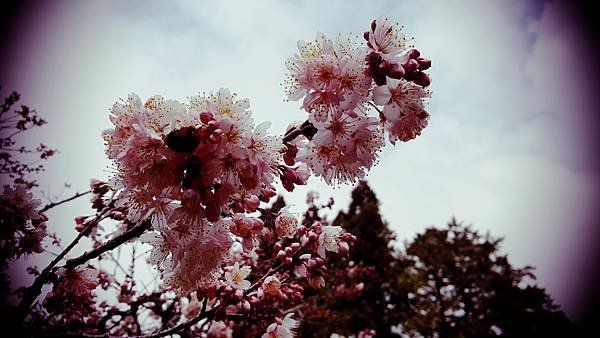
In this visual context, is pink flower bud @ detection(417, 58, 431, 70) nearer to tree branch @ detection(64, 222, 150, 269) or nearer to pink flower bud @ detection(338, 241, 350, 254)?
pink flower bud @ detection(338, 241, 350, 254)

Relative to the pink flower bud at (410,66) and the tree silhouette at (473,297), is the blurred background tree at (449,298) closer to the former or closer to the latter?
the tree silhouette at (473,297)

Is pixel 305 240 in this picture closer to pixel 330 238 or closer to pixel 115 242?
pixel 330 238

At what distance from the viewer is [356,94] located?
152 centimetres

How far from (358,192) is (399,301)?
7.60 m

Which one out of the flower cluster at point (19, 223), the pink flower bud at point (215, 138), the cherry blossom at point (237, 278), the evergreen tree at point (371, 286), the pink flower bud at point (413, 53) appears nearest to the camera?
the pink flower bud at point (215, 138)

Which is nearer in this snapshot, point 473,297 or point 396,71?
point 396,71

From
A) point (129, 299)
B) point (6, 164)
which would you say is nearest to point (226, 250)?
point (129, 299)

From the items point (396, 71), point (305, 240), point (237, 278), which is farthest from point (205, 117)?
point (237, 278)

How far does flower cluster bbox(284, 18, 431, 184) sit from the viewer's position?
1.52 m

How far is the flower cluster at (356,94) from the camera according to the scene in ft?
4.98

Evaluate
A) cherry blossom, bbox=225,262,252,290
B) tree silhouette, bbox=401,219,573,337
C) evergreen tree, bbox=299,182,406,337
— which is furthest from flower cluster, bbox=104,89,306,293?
tree silhouette, bbox=401,219,573,337

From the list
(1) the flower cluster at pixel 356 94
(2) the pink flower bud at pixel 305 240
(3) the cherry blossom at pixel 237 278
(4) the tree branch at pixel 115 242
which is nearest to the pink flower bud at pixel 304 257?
(2) the pink flower bud at pixel 305 240

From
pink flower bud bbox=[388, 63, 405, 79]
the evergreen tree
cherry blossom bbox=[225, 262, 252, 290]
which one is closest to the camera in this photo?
pink flower bud bbox=[388, 63, 405, 79]

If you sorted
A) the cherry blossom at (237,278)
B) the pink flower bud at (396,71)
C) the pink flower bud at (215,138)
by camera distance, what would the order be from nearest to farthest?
the pink flower bud at (215,138)
the pink flower bud at (396,71)
the cherry blossom at (237,278)
